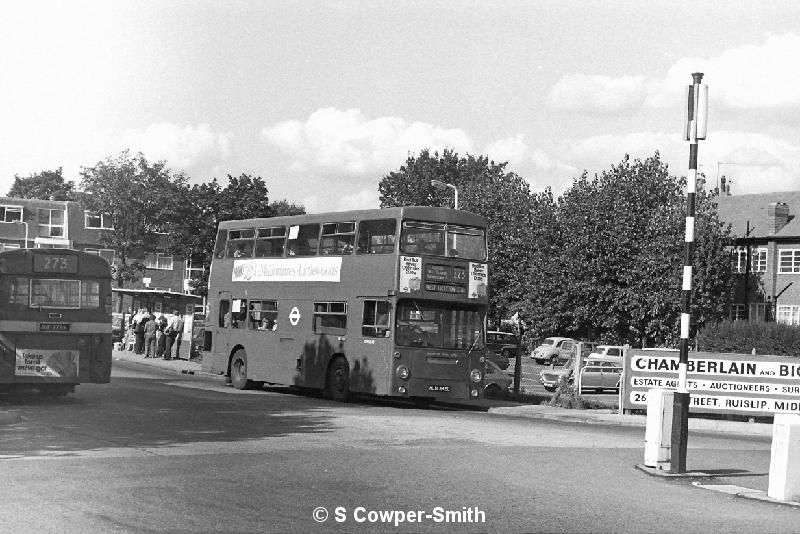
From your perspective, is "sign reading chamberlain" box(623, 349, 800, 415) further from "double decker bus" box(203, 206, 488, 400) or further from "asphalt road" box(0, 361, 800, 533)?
"double decker bus" box(203, 206, 488, 400)

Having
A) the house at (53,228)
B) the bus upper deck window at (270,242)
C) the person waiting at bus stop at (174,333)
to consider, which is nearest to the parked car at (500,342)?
the person waiting at bus stop at (174,333)

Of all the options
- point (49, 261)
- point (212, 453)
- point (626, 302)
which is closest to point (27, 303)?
point (49, 261)

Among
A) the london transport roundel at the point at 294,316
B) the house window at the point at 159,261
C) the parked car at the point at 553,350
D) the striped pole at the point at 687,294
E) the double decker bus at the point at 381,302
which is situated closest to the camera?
the striped pole at the point at 687,294

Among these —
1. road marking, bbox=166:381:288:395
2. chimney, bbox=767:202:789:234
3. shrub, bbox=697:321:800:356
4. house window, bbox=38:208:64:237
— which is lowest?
road marking, bbox=166:381:288:395

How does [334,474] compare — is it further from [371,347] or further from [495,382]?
[495,382]

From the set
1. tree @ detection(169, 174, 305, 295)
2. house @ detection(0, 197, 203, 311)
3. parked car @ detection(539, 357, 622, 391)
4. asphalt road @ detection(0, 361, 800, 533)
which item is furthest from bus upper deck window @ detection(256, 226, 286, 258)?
house @ detection(0, 197, 203, 311)

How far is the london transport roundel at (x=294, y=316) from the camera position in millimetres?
28344

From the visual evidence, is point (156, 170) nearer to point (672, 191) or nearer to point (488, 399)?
point (672, 191)

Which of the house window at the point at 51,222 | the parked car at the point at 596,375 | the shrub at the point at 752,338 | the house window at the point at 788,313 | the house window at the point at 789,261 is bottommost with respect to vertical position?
the parked car at the point at 596,375

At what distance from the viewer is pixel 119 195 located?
63.7 metres

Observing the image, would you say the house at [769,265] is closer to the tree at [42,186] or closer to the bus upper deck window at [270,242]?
the bus upper deck window at [270,242]

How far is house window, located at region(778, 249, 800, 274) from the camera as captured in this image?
6881 centimetres

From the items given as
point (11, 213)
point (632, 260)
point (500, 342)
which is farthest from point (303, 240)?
point (11, 213)

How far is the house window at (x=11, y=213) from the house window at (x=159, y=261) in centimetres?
1170
